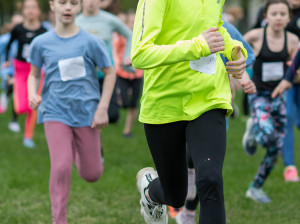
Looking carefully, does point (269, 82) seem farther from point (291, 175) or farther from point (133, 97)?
point (133, 97)

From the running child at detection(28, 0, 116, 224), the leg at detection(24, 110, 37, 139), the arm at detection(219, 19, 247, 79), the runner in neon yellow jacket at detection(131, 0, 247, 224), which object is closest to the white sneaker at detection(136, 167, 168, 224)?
the runner in neon yellow jacket at detection(131, 0, 247, 224)

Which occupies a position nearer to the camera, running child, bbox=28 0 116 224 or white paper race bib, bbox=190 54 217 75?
white paper race bib, bbox=190 54 217 75

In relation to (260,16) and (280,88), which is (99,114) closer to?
(280,88)

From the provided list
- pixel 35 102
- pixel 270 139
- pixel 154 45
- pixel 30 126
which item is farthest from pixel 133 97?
pixel 154 45

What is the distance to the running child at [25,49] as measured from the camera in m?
9.09

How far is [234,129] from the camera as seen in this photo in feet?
38.0

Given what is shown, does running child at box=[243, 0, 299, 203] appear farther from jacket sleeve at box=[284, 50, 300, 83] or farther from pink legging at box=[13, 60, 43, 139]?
pink legging at box=[13, 60, 43, 139]

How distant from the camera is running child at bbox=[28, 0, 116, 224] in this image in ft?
16.0

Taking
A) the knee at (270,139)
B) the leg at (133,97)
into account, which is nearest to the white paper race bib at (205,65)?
the knee at (270,139)

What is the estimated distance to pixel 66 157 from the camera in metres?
4.62

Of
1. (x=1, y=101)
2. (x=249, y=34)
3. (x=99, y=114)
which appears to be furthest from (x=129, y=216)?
(x=1, y=101)

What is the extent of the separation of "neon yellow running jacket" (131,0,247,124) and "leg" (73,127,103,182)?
4.06ft

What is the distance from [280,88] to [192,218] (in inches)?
59.9

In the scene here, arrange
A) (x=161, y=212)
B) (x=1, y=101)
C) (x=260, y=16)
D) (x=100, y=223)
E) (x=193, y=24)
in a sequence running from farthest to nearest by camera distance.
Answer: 1. (x=1, y=101)
2. (x=260, y=16)
3. (x=100, y=223)
4. (x=161, y=212)
5. (x=193, y=24)
